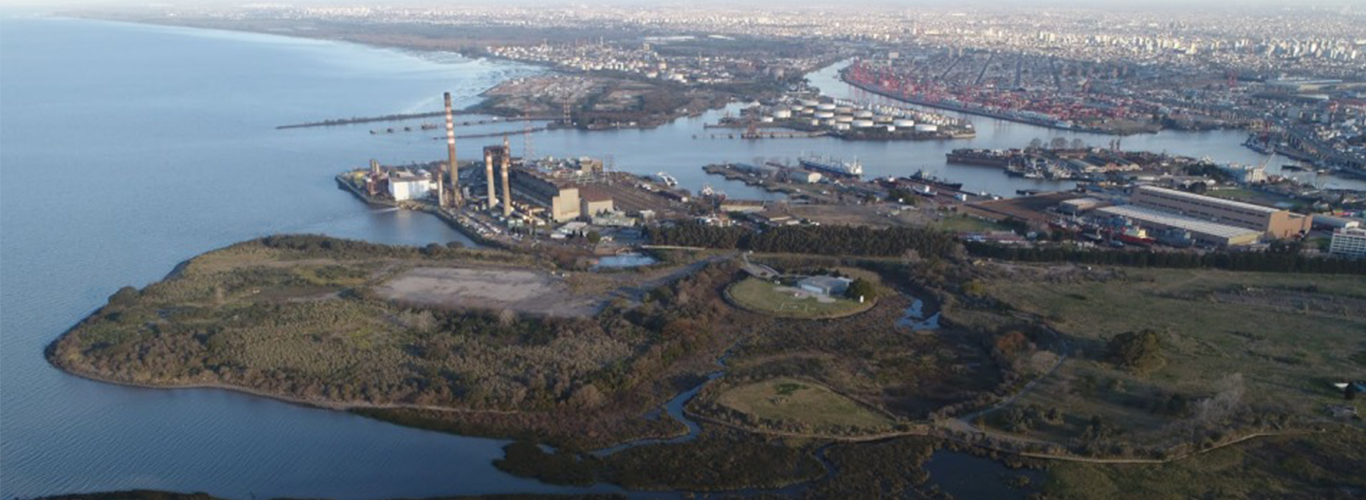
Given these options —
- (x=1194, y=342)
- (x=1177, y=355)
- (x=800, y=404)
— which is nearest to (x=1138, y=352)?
(x=1177, y=355)

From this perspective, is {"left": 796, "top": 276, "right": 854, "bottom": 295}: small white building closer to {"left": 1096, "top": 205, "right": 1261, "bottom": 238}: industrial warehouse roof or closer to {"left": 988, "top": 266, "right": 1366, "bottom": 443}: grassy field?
{"left": 988, "top": 266, "right": 1366, "bottom": 443}: grassy field

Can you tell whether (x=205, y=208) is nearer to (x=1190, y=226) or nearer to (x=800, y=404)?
(x=800, y=404)

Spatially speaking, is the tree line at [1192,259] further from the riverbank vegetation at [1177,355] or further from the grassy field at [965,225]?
the grassy field at [965,225]

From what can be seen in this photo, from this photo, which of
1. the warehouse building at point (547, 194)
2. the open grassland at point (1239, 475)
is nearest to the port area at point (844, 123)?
the warehouse building at point (547, 194)

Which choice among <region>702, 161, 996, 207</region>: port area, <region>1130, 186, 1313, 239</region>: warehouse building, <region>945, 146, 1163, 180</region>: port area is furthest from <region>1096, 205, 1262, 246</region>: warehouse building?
<region>945, 146, 1163, 180</region>: port area

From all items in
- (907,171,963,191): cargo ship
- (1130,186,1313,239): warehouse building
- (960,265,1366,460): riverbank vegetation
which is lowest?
(907,171,963,191): cargo ship

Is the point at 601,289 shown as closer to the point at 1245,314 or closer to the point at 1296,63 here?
the point at 1245,314

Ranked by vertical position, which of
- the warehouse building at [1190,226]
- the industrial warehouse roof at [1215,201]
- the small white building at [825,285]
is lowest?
the small white building at [825,285]
